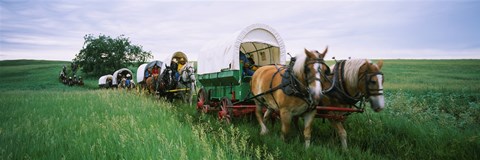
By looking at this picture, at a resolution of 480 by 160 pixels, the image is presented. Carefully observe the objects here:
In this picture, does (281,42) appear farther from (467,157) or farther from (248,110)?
(467,157)

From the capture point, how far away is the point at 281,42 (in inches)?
293

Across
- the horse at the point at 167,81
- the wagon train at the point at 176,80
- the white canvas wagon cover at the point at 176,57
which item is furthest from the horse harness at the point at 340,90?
the white canvas wagon cover at the point at 176,57

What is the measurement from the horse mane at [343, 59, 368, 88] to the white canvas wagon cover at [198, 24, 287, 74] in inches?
93.6

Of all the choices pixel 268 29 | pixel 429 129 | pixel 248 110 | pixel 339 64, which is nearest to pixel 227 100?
pixel 248 110

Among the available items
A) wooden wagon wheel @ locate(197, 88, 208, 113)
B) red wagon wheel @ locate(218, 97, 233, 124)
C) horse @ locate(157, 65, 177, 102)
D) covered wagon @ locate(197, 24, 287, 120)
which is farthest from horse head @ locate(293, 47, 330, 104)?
horse @ locate(157, 65, 177, 102)

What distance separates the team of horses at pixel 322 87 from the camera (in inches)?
174

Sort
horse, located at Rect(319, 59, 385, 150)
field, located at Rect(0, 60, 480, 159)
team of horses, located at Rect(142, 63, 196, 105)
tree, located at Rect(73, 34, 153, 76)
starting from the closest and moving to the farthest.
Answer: field, located at Rect(0, 60, 480, 159)
horse, located at Rect(319, 59, 385, 150)
team of horses, located at Rect(142, 63, 196, 105)
tree, located at Rect(73, 34, 153, 76)

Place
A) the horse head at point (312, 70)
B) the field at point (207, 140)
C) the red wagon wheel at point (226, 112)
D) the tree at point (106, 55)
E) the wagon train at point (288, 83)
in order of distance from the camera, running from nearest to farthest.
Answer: the field at point (207, 140) → the horse head at point (312, 70) → the wagon train at point (288, 83) → the red wagon wheel at point (226, 112) → the tree at point (106, 55)

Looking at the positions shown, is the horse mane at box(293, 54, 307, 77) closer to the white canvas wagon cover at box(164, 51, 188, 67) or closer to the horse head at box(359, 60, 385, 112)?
the horse head at box(359, 60, 385, 112)

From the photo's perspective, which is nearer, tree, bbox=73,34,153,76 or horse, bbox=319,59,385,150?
horse, bbox=319,59,385,150

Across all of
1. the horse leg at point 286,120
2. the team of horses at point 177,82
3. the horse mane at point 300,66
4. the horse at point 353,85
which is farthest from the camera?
the team of horses at point 177,82

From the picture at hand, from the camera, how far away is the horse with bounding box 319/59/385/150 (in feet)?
14.5

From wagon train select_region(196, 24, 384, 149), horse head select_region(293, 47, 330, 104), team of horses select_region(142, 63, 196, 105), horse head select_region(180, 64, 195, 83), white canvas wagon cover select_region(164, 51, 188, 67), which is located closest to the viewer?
horse head select_region(293, 47, 330, 104)

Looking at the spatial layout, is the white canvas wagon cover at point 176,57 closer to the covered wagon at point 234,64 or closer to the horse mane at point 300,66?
the covered wagon at point 234,64
